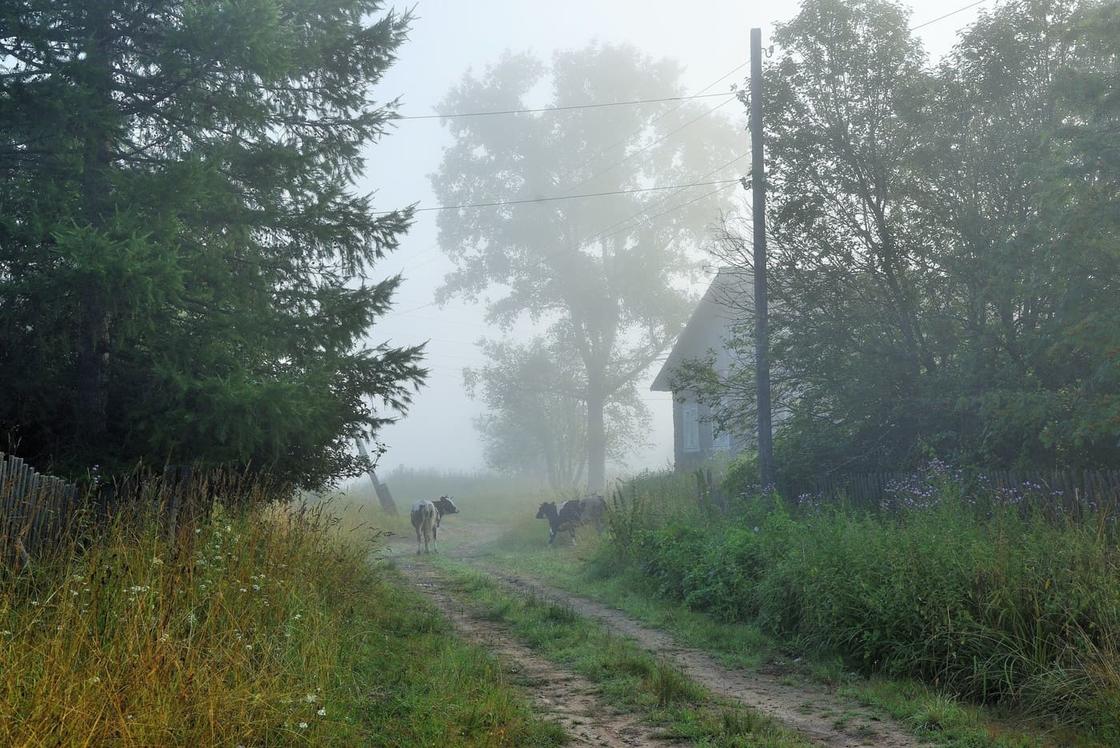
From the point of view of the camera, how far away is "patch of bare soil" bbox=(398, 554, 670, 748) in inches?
236

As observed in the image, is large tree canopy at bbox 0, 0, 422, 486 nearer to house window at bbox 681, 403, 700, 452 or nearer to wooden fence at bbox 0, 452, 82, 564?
wooden fence at bbox 0, 452, 82, 564

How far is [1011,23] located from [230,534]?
13881 millimetres

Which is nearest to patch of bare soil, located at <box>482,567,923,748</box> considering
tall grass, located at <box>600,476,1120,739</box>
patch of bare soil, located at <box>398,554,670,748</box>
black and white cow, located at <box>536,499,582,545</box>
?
tall grass, located at <box>600,476,1120,739</box>

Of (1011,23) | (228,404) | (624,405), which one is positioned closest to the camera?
(228,404)

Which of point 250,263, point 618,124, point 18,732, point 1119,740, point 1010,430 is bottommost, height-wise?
point 1119,740

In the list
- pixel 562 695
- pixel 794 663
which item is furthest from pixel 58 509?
pixel 794 663

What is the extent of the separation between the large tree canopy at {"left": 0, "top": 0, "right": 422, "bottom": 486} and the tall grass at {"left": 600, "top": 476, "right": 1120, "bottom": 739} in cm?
512

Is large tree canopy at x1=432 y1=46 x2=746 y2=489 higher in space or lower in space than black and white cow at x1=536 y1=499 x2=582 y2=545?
higher

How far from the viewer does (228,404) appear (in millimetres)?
9656

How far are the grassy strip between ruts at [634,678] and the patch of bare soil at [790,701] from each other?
211 millimetres

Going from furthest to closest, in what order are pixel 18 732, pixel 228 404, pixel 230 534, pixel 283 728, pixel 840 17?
pixel 840 17
pixel 228 404
pixel 230 534
pixel 283 728
pixel 18 732

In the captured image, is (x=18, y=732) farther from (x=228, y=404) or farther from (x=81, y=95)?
(x=81, y=95)

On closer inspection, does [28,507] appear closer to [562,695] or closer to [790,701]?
[562,695]

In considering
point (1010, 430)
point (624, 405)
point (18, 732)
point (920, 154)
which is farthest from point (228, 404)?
point (624, 405)
